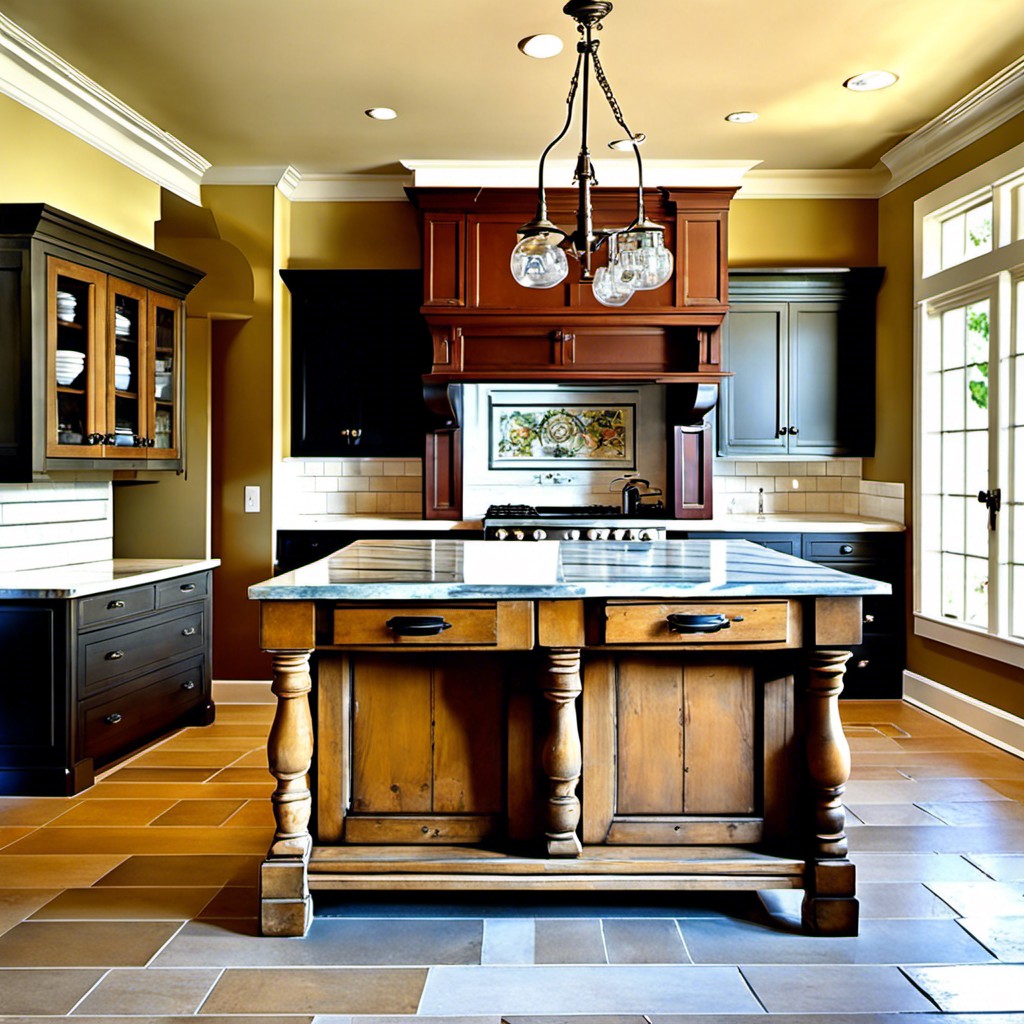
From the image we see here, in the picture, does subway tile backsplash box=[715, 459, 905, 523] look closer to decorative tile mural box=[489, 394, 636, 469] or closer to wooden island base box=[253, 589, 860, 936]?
decorative tile mural box=[489, 394, 636, 469]

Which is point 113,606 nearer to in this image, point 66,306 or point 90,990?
point 66,306

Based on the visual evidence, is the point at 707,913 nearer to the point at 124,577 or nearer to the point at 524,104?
the point at 124,577

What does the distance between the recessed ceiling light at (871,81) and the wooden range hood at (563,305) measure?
97 cm

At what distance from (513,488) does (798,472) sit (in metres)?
1.73

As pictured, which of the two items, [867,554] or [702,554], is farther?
[867,554]

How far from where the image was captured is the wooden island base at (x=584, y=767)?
Result: 2510 mm

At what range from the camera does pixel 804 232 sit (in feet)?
18.7

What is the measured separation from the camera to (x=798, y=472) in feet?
19.2

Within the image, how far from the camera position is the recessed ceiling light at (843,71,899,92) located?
4145 mm

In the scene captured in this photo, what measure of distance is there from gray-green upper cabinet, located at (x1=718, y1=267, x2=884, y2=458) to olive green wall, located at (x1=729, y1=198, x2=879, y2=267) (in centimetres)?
25

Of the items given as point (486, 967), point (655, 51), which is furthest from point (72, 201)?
point (486, 967)

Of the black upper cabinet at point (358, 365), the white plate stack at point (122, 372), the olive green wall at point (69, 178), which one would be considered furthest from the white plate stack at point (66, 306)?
the black upper cabinet at point (358, 365)

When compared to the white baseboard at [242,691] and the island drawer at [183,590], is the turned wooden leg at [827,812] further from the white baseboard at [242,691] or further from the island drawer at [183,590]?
the white baseboard at [242,691]

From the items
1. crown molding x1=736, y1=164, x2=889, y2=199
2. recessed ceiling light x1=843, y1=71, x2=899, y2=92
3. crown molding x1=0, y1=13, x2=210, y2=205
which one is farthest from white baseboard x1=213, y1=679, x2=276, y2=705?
recessed ceiling light x1=843, y1=71, x2=899, y2=92
